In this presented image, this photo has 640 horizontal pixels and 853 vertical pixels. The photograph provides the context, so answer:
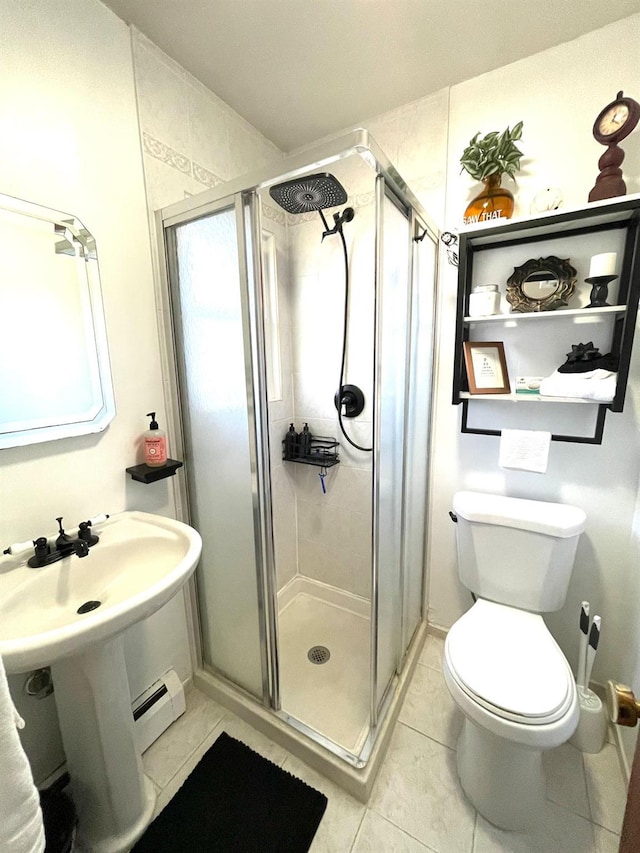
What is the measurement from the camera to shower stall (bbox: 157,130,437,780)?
3.72ft

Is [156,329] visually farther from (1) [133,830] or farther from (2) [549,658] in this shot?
(2) [549,658]

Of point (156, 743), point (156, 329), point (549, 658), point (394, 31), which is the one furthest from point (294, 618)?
point (394, 31)

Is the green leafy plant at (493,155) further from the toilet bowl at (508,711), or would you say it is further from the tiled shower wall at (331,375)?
the toilet bowl at (508,711)

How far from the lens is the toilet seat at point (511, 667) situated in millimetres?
996

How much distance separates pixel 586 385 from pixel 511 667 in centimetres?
97

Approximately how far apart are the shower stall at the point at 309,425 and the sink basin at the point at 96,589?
28cm

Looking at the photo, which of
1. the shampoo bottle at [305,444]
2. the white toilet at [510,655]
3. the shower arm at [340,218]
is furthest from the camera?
the shampoo bottle at [305,444]

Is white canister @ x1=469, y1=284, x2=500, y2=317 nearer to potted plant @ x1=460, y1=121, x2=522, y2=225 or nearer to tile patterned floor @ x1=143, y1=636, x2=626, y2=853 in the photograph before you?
potted plant @ x1=460, y1=121, x2=522, y2=225

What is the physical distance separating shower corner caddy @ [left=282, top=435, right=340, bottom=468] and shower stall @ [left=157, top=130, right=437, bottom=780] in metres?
0.01

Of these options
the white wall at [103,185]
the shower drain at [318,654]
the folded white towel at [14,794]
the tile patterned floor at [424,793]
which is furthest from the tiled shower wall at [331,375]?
the folded white towel at [14,794]

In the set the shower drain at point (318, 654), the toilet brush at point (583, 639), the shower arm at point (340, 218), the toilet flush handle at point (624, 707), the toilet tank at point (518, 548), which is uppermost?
the shower arm at point (340, 218)

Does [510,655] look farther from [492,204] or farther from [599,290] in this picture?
[492,204]

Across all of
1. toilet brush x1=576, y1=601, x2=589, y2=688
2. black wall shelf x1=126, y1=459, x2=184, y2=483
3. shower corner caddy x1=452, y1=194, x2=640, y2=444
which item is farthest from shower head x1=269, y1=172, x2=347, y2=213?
toilet brush x1=576, y1=601, x2=589, y2=688

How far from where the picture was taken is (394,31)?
1205 millimetres
